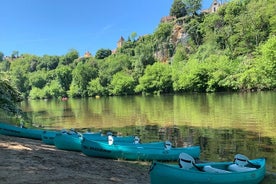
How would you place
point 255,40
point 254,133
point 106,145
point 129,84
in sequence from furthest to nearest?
point 129,84
point 255,40
point 254,133
point 106,145

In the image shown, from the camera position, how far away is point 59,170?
35.5ft

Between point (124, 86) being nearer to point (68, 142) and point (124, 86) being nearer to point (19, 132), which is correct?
point (19, 132)

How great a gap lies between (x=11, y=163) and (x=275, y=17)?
95.8m

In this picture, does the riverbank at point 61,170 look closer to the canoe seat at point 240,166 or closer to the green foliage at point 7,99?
the canoe seat at point 240,166

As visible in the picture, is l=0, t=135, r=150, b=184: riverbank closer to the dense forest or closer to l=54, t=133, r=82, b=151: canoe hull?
l=54, t=133, r=82, b=151: canoe hull

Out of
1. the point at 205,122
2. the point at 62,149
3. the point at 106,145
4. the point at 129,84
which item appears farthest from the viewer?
the point at 129,84

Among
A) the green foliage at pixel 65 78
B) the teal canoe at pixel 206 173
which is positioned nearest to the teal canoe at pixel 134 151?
the teal canoe at pixel 206 173

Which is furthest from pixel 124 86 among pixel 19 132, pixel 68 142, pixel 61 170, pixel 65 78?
pixel 61 170

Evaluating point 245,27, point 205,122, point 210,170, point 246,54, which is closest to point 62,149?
point 210,170

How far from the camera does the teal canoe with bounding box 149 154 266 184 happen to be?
29.9 feet

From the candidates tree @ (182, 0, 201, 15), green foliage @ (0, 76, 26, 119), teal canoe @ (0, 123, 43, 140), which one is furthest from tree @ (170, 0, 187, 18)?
green foliage @ (0, 76, 26, 119)

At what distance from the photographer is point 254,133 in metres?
21.7

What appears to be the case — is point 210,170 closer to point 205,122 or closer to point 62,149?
point 62,149

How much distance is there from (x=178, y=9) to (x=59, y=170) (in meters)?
172
